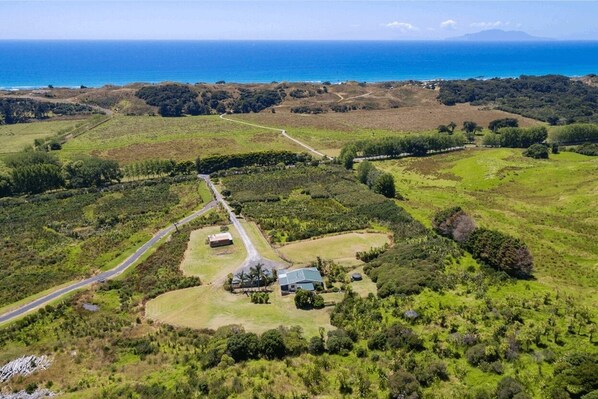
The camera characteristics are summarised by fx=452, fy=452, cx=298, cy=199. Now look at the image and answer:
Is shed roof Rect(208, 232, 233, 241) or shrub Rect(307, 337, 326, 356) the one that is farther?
shed roof Rect(208, 232, 233, 241)

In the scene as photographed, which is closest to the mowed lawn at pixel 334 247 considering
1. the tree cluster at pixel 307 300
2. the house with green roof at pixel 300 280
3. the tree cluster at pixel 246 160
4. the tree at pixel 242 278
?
the house with green roof at pixel 300 280

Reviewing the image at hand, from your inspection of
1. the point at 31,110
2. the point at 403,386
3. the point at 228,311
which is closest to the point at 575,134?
the point at 228,311

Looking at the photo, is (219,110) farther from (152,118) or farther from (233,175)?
(233,175)

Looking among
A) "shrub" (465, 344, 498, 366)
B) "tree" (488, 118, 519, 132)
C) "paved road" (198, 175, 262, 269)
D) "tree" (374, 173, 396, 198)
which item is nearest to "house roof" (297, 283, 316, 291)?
"paved road" (198, 175, 262, 269)

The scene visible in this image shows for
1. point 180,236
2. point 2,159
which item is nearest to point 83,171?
point 2,159

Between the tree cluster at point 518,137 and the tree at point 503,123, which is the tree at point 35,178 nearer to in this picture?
the tree cluster at point 518,137

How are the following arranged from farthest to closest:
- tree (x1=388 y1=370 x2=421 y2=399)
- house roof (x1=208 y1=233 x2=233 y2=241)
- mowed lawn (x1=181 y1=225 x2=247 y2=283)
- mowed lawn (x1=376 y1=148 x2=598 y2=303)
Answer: house roof (x1=208 y1=233 x2=233 y2=241) → mowed lawn (x1=181 y1=225 x2=247 y2=283) → mowed lawn (x1=376 y1=148 x2=598 y2=303) → tree (x1=388 y1=370 x2=421 y2=399)

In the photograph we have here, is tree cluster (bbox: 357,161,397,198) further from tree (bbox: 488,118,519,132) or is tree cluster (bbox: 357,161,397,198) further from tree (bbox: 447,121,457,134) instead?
tree (bbox: 488,118,519,132)
